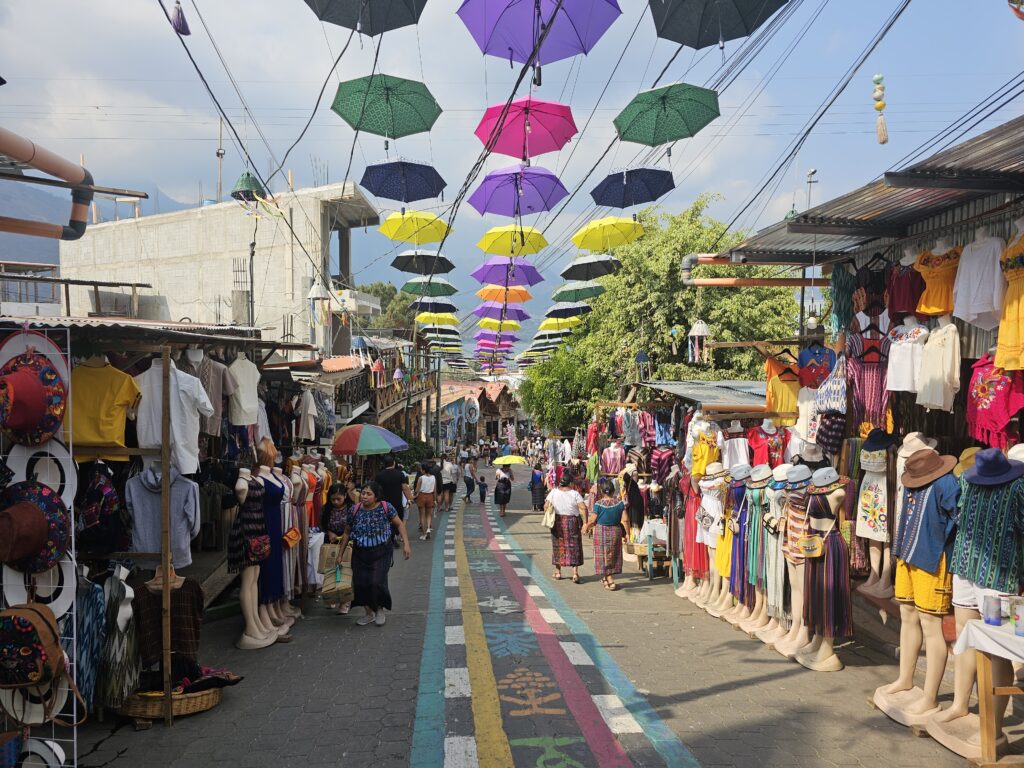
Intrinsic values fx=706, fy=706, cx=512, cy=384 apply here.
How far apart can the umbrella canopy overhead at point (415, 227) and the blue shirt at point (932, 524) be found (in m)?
13.0

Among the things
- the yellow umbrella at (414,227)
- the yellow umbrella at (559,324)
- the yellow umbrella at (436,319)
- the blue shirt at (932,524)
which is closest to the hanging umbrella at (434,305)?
the yellow umbrella at (436,319)

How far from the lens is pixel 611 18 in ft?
29.2

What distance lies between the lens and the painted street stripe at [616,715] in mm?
5359

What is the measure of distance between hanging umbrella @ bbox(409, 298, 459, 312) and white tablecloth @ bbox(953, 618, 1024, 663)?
23492mm

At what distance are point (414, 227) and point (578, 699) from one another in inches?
534

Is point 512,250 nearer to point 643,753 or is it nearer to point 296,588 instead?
point 296,588

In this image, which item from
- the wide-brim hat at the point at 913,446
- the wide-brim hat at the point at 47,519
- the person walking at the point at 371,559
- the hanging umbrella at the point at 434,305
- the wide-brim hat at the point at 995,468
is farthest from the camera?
the hanging umbrella at the point at 434,305

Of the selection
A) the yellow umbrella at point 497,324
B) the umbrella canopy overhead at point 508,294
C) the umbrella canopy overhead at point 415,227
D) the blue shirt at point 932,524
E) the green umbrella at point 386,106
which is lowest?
the blue shirt at point 932,524

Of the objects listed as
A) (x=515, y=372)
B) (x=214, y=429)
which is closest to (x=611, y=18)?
(x=214, y=429)

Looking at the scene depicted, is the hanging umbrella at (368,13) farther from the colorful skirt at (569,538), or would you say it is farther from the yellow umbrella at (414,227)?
the yellow umbrella at (414,227)

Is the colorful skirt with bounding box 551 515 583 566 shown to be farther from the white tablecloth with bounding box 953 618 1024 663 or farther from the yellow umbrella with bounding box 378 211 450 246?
the yellow umbrella with bounding box 378 211 450 246

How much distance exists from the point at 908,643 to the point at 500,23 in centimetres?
814

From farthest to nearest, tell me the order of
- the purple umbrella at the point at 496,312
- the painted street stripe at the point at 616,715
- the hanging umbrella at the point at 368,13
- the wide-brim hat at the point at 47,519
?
the purple umbrella at the point at 496,312, the hanging umbrella at the point at 368,13, the painted street stripe at the point at 616,715, the wide-brim hat at the point at 47,519

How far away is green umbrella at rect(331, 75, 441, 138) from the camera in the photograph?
399 inches
